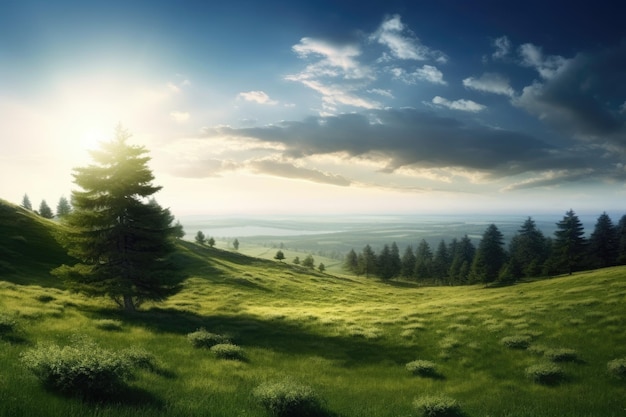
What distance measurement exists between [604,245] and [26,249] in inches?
4562

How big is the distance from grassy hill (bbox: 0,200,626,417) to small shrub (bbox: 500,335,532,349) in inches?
5.3

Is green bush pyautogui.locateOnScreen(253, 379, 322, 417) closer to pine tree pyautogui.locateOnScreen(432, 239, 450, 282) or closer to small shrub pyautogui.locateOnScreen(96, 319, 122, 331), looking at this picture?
small shrub pyautogui.locateOnScreen(96, 319, 122, 331)

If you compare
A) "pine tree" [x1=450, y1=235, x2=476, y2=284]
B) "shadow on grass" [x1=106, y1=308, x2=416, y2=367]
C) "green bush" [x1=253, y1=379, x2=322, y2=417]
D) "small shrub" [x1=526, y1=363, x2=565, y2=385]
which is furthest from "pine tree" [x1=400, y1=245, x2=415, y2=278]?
"green bush" [x1=253, y1=379, x2=322, y2=417]

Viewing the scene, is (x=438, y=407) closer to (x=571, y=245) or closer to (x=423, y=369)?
(x=423, y=369)

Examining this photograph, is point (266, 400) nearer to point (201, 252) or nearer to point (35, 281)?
point (35, 281)

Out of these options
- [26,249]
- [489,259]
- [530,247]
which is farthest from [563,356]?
[530,247]

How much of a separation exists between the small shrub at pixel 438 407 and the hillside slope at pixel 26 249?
35018mm

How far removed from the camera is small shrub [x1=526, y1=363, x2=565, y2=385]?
15954 mm

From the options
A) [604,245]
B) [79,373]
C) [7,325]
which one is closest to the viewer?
[79,373]

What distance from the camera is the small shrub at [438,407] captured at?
34.5ft

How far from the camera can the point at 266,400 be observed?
941 centimetres

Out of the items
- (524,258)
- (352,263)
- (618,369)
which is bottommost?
(352,263)

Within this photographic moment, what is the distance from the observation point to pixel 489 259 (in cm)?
8612

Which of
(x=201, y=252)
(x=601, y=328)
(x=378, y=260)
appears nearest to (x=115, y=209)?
(x=601, y=328)
